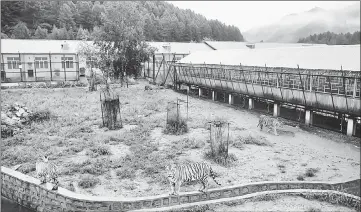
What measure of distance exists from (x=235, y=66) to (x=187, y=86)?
426 inches

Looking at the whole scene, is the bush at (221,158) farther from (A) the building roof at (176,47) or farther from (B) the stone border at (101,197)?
(A) the building roof at (176,47)

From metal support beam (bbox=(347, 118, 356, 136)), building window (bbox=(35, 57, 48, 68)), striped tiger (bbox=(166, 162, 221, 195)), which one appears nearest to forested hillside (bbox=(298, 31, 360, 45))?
metal support beam (bbox=(347, 118, 356, 136))

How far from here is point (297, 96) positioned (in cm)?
2195

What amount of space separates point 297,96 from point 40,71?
31970 mm

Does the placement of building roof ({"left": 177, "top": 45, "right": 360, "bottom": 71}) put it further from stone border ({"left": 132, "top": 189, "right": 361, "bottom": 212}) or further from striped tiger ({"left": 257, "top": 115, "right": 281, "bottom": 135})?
stone border ({"left": 132, "top": 189, "right": 361, "bottom": 212})

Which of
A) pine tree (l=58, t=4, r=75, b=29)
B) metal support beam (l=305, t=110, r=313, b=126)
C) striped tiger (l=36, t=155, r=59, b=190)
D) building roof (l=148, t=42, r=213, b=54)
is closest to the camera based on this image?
striped tiger (l=36, t=155, r=59, b=190)

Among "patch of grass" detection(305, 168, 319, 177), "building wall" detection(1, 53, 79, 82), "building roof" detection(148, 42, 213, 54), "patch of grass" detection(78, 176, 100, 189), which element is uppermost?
"building roof" detection(148, 42, 213, 54)

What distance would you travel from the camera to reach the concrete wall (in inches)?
731

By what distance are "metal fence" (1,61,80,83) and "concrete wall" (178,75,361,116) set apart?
20621mm

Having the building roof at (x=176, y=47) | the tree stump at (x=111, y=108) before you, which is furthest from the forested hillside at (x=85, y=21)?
the tree stump at (x=111, y=108)

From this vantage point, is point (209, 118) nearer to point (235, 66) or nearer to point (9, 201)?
point (235, 66)

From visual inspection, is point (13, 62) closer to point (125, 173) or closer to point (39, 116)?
point (39, 116)

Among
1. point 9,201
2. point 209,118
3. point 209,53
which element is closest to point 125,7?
point 209,53

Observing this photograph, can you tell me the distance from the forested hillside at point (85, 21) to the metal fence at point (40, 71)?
63.4ft
